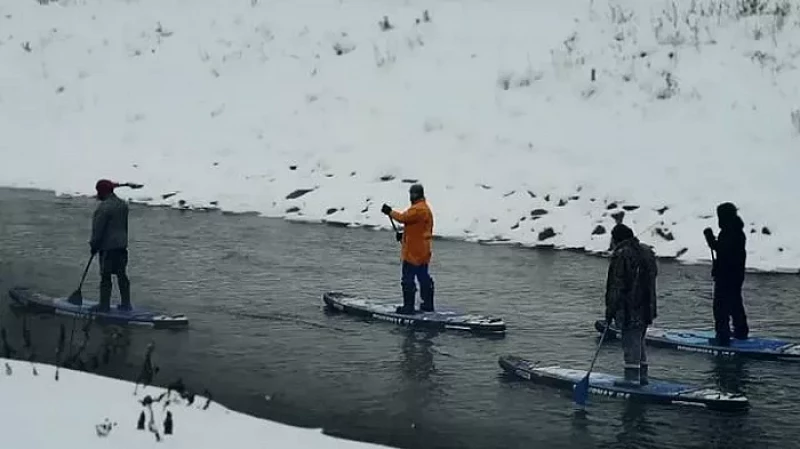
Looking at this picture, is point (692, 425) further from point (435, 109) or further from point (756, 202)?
point (435, 109)

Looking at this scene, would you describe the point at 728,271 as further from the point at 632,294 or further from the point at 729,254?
the point at 632,294

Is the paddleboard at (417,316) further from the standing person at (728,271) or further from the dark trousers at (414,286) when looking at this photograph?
the standing person at (728,271)

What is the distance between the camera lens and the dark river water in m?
10.9

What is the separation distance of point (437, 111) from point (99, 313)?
17350mm

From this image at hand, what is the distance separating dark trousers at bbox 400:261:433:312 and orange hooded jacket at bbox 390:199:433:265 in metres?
0.10

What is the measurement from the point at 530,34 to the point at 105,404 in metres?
26.8

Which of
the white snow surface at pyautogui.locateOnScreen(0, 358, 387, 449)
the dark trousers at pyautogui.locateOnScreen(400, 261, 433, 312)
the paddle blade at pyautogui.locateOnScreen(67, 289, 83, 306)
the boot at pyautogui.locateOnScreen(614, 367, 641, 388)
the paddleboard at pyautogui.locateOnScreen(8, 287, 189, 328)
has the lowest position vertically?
the white snow surface at pyautogui.locateOnScreen(0, 358, 387, 449)

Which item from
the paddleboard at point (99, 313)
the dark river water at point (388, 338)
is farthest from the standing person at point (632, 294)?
the paddleboard at point (99, 313)

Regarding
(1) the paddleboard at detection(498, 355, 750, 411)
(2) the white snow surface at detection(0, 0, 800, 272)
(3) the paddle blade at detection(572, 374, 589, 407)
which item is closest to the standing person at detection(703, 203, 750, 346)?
(1) the paddleboard at detection(498, 355, 750, 411)

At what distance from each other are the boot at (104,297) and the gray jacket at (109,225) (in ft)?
1.39

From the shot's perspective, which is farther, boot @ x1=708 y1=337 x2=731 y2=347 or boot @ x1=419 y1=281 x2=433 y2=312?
boot @ x1=419 y1=281 x2=433 y2=312

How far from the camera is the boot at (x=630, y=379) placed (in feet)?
39.9

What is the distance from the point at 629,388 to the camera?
12078 mm

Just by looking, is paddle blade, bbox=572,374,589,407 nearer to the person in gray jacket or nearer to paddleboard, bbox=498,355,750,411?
paddleboard, bbox=498,355,750,411
